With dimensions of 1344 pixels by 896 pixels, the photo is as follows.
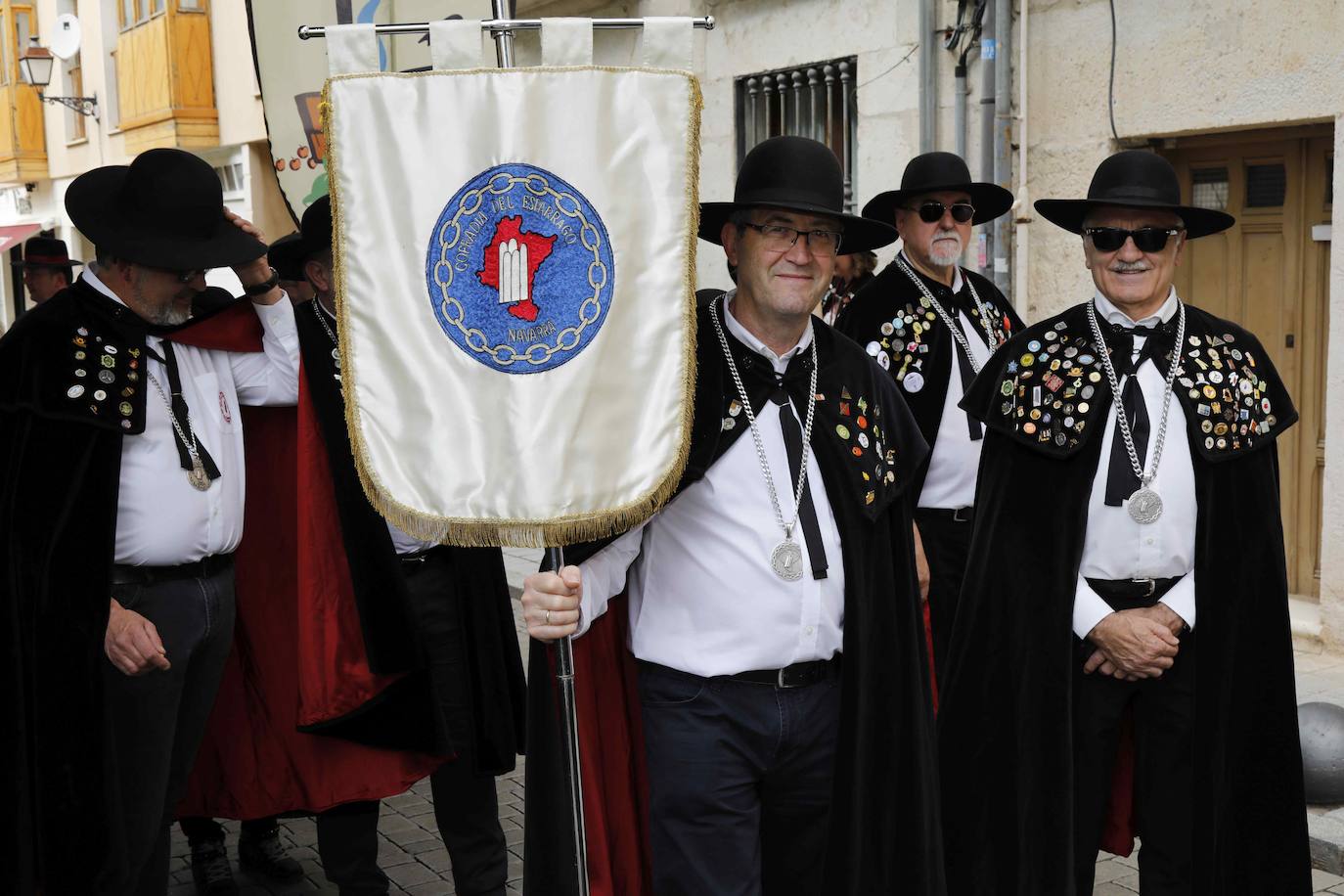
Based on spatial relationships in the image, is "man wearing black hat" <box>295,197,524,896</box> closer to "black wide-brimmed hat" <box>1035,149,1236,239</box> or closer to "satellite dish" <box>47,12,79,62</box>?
"black wide-brimmed hat" <box>1035,149,1236,239</box>

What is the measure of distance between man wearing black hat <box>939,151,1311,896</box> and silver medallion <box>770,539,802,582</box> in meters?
1.05

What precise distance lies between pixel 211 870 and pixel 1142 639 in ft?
10.1

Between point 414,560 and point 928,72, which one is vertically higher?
point 928,72

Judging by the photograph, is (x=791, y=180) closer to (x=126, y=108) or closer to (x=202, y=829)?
(x=202, y=829)

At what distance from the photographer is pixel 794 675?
11.0ft

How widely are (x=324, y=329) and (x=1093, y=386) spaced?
7.23ft

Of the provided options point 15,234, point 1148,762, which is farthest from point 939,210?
point 15,234

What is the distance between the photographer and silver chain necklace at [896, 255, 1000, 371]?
17.9 ft

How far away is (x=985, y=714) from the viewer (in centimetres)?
426

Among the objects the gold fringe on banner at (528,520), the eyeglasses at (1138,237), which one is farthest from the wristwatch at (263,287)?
the eyeglasses at (1138,237)

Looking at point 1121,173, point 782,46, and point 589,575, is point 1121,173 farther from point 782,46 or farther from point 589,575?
point 782,46

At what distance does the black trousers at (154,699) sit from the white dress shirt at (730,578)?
4.63 feet

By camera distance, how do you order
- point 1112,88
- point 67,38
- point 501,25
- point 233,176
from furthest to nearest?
point 67,38
point 233,176
point 1112,88
point 501,25

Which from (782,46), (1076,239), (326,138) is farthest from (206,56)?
(326,138)
